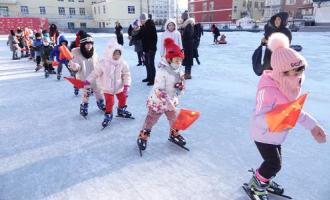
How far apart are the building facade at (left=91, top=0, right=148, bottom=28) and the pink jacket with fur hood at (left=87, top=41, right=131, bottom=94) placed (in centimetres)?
4308

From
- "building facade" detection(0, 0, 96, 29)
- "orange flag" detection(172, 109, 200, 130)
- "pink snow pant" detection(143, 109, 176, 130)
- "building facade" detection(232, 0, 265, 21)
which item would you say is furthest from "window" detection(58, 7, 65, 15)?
"orange flag" detection(172, 109, 200, 130)

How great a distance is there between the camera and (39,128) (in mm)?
3975

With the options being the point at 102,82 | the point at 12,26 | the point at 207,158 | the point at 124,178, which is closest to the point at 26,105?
the point at 102,82

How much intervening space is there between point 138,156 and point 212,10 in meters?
54.3

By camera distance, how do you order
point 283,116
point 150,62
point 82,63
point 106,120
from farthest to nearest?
1. point 150,62
2. point 82,63
3. point 106,120
4. point 283,116

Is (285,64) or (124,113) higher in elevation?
(285,64)

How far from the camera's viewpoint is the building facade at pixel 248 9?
50250mm

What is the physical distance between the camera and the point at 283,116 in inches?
67.6

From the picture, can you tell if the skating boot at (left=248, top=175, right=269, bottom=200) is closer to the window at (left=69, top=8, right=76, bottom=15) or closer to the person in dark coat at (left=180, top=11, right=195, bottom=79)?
the person in dark coat at (left=180, top=11, right=195, bottom=79)

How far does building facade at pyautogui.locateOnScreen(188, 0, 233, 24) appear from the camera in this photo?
5078cm

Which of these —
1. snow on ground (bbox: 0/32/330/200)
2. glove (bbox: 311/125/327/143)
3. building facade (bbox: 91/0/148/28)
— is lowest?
snow on ground (bbox: 0/32/330/200)

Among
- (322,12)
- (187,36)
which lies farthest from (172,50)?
(322,12)

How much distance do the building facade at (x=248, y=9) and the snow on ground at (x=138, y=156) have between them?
49239mm

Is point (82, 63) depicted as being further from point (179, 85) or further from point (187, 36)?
point (187, 36)
